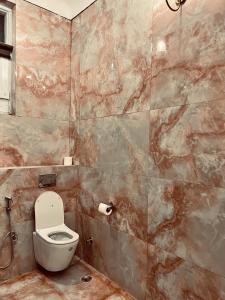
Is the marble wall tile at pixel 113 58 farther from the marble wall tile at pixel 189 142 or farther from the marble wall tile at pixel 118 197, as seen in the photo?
the marble wall tile at pixel 118 197

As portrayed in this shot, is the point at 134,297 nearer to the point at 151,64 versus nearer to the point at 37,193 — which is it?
the point at 37,193

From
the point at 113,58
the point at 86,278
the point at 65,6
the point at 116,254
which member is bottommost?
the point at 86,278

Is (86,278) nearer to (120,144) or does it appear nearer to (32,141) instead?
(120,144)

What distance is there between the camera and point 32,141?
103 inches

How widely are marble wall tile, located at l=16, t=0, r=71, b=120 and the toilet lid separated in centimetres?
94

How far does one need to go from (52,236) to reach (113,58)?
1896 mm

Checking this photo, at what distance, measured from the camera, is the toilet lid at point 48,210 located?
2.40 m

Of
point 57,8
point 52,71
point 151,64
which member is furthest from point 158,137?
point 57,8

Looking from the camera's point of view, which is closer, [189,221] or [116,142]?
[189,221]

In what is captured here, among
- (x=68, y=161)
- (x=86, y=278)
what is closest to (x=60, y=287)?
(x=86, y=278)

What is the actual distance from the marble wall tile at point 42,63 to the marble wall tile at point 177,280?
190 centimetres

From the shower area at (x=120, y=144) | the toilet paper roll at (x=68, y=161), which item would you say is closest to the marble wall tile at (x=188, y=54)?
the shower area at (x=120, y=144)

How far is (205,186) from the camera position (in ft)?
5.02

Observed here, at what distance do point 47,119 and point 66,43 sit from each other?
Result: 0.99 metres
